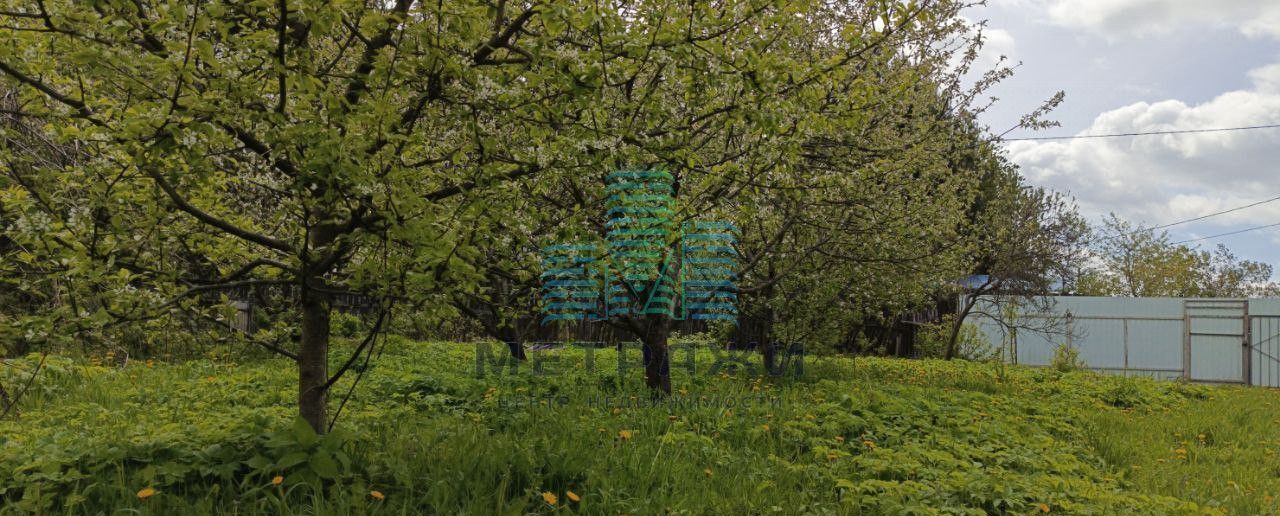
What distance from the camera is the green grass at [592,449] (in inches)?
143

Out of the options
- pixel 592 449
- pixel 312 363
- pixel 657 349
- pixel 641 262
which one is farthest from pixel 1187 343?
pixel 312 363

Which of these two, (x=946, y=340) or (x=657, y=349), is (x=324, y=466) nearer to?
(x=657, y=349)

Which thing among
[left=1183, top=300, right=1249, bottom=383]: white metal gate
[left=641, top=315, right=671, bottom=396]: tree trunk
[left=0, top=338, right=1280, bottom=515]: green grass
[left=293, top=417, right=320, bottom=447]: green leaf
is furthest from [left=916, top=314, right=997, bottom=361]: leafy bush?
[left=293, top=417, right=320, bottom=447]: green leaf

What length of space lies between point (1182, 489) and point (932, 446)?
1739mm

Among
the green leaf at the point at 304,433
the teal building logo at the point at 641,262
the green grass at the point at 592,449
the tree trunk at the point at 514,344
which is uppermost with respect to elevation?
the teal building logo at the point at 641,262

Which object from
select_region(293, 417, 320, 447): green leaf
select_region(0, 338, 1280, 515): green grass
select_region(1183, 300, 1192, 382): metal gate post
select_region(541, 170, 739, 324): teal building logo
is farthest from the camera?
select_region(1183, 300, 1192, 382): metal gate post

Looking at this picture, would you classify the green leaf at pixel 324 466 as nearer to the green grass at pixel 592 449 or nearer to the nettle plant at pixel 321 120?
the green grass at pixel 592 449

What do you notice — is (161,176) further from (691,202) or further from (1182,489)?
(1182,489)

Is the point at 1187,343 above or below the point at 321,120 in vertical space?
below

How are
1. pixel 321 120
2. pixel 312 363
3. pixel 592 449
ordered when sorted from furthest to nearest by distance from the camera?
pixel 592 449, pixel 312 363, pixel 321 120

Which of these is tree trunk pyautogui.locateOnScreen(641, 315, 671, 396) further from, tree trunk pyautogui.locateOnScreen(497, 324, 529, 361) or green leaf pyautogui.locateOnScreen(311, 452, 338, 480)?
green leaf pyautogui.locateOnScreen(311, 452, 338, 480)

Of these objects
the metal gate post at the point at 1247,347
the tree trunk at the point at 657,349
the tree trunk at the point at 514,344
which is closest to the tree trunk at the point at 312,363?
the tree trunk at the point at 657,349

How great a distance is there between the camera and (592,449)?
4598 mm

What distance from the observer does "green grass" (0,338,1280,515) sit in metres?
3.64
